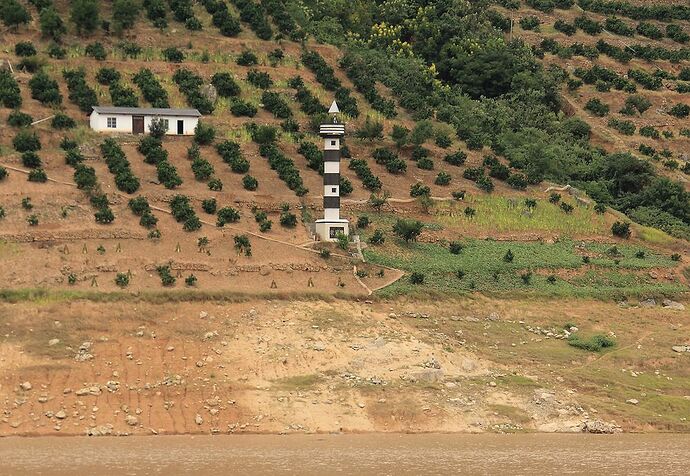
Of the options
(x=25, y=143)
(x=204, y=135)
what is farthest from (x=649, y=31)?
(x=25, y=143)

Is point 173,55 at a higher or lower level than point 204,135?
higher

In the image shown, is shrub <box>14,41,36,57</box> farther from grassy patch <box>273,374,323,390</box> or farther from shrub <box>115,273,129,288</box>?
grassy patch <box>273,374,323,390</box>

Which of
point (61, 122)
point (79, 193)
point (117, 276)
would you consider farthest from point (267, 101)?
point (117, 276)

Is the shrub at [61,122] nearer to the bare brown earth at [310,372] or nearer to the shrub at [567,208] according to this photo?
the bare brown earth at [310,372]

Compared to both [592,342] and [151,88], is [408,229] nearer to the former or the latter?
[592,342]

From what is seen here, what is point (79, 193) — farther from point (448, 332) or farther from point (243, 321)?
point (448, 332)
